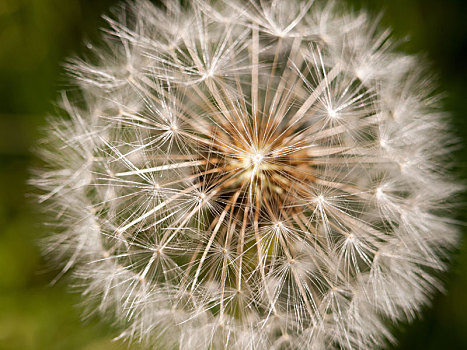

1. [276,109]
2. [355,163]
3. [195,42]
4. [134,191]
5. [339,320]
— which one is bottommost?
[339,320]

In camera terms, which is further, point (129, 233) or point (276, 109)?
point (276, 109)

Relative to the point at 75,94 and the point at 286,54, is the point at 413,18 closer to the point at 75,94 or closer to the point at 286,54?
the point at 286,54

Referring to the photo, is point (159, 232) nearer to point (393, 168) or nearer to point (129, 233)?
point (129, 233)

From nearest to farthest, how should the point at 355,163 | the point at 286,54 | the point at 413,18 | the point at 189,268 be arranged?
the point at 189,268, the point at 355,163, the point at 286,54, the point at 413,18

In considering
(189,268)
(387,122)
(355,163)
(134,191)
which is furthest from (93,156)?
(387,122)

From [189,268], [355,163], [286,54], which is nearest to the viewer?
[189,268]

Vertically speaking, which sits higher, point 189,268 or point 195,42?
point 195,42

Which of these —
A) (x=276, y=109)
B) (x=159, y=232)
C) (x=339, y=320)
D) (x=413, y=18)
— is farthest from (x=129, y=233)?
(x=413, y=18)
